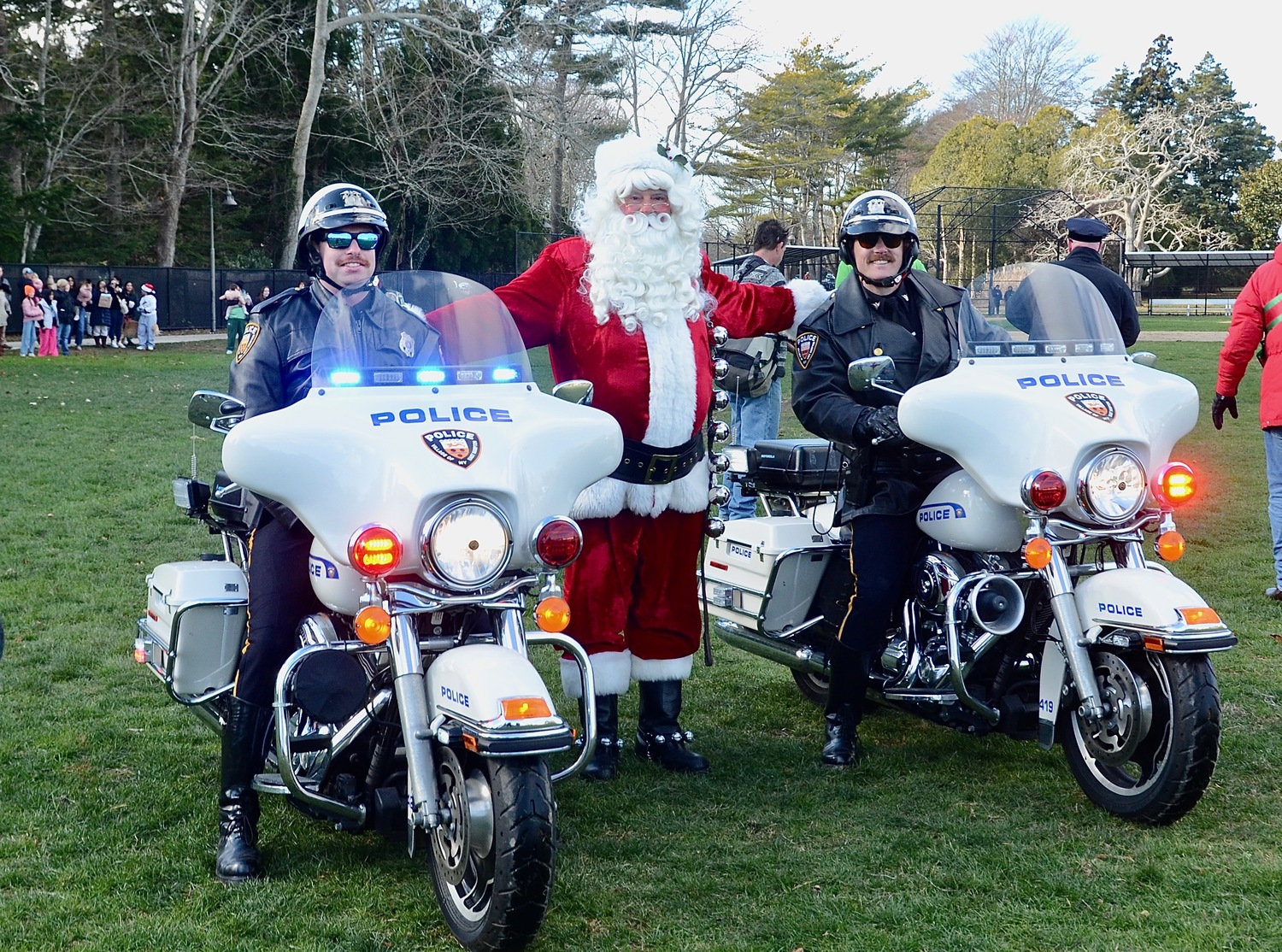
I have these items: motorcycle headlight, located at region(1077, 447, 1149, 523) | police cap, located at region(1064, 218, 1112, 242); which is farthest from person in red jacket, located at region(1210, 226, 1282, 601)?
motorcycle headlight, located at region(1077, 447, 1149, 523)

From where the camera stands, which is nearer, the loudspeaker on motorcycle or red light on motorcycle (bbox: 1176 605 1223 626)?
red light on motorcycle (bbox: 1176 605 1223 626)

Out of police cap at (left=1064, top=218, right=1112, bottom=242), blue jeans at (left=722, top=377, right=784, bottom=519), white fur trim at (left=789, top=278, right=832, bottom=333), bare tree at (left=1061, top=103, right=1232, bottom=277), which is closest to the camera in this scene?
white fur trim at (left=789, top=278, right=832, bottom=333)

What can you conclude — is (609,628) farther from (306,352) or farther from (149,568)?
(149,568)

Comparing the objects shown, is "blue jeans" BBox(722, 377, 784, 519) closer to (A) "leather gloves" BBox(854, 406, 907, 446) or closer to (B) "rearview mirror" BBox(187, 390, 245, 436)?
(A) "leather gloves" BBox(854, 406, 907, 446)

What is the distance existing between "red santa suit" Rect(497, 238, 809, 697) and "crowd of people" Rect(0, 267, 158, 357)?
85.6ft

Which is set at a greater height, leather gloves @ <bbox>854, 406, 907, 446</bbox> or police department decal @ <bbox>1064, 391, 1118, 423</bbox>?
police department decal @ <bbox>1064, 391, 1118, 423</bbox>

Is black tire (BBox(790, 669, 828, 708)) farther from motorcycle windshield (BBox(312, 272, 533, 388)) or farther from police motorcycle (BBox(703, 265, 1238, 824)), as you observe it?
motorcycle windshield (BBox(312, 272, 533, 388))

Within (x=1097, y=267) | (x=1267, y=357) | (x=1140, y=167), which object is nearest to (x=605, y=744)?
(x=1097, y=267)

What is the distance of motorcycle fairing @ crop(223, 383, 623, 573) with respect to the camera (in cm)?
335

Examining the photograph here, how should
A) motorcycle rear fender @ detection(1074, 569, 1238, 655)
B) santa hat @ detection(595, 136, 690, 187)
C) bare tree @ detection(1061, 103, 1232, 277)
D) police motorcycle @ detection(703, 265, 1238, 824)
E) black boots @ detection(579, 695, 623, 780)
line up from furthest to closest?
bare tree @ detection(1061, 103, 1232, 277) < santa hat @ detection(595, 136, 690, 187) < black boots @ detection(579, 695, 623, 780) < police motorcycle @ detection(703, 265, 1238, 824) < motorcycle rear fender @ detection(1074, 569, 1238, 655)

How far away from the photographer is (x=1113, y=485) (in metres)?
4.12

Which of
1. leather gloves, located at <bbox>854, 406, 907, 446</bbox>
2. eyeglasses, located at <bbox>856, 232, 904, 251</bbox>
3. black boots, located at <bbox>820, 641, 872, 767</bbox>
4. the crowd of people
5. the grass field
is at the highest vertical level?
the crowd of people

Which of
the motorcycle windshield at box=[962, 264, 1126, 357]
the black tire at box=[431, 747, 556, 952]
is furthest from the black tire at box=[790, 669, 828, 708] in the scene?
the black tire at box=[431, 747, 556, 952]

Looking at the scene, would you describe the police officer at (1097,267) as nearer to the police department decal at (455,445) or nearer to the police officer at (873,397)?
the police officer at (873,397)
